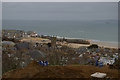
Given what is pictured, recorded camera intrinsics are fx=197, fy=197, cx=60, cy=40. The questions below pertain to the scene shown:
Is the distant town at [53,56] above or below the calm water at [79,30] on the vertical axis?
below

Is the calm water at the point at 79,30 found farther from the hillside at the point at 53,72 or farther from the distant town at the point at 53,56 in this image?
the hillside at the point at 53,72

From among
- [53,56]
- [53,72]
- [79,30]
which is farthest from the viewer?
[79,30]

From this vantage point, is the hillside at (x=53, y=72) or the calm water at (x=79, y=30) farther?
the calm water at (x=79, y=30)

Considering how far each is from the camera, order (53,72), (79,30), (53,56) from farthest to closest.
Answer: (79,30)
(53,56)
(53,72)

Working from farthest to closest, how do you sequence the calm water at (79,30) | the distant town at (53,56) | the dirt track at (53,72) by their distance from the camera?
the calm water at (79,30) < the distant town at (53,56) < the dirt track at (53,72)

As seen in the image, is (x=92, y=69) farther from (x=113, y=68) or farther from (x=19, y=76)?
(x=19, y=76)

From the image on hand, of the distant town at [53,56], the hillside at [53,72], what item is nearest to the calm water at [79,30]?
the distant town at [53,56]

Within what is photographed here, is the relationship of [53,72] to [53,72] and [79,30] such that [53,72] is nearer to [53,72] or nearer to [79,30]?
[53,72]

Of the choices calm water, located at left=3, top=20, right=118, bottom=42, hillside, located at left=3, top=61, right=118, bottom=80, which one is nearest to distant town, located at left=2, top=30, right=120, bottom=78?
hillside, located at left=3, top=61, right=118, bottom=80

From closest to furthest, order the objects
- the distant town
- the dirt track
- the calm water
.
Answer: the dirt track
the distant town
the calm water

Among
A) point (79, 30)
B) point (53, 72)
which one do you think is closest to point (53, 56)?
point (53, 72)

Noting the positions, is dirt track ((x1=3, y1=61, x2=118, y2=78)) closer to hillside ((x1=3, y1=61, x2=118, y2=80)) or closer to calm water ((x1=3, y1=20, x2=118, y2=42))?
hillside ((x1=3, y1=61, x2=118, y2=80))

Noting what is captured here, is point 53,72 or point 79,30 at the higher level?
point 79,30
